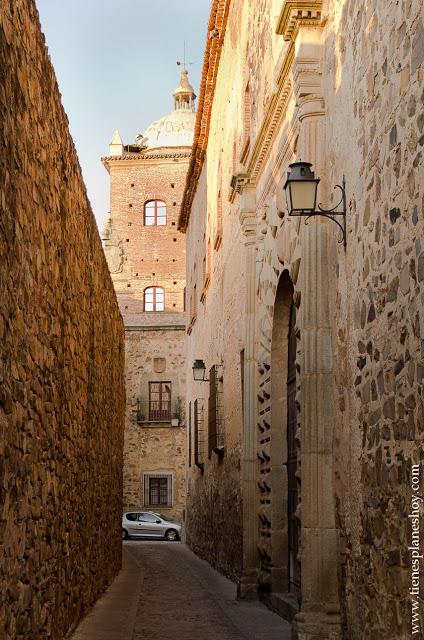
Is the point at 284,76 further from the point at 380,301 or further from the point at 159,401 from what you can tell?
the point at 159,401

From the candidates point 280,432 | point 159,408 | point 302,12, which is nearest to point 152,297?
point 159,408

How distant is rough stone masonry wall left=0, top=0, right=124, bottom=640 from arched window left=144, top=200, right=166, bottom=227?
1180 inches

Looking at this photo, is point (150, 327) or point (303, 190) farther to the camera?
point (150, 327)

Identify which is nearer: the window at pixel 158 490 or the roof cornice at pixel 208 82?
the roof cornice at pixel 208 82

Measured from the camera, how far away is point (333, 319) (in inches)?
291

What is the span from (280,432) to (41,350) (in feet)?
15.9

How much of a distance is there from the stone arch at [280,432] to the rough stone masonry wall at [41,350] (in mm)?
1972

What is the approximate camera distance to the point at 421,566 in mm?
4902

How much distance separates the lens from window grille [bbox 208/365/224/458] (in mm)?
16234

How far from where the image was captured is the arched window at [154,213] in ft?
130

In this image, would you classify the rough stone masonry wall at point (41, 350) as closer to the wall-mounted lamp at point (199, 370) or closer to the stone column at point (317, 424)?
the stone column at point (317, 424)

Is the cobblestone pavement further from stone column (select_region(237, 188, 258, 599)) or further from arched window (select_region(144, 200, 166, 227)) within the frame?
arched window (select_region(144, 200, 166, 227))

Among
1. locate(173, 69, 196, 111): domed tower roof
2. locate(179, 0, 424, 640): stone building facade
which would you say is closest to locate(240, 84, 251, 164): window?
locate(179, 0, 424, 640): stone building facade

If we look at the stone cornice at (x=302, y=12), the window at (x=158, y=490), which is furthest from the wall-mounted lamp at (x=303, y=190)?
the window at (x=158, y=490)
